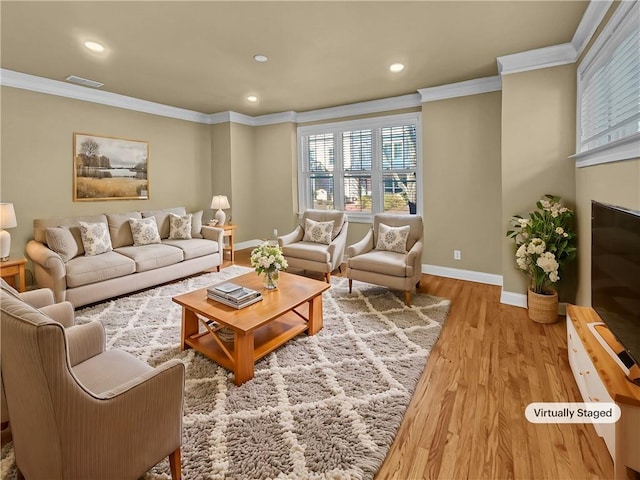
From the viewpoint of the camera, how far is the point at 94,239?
157 inches

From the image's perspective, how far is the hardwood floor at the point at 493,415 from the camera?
1.62m

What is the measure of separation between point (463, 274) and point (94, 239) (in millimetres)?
4687

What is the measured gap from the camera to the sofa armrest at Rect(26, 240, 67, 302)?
3.34 m

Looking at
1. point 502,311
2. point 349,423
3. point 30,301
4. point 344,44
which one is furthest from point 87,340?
point 502,311

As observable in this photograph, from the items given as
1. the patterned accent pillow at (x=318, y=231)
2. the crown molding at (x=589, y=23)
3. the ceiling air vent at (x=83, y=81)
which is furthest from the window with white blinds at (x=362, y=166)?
the ceiling air vent at (x=83, y=81)

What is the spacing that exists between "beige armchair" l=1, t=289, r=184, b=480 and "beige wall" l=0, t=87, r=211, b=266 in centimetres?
380

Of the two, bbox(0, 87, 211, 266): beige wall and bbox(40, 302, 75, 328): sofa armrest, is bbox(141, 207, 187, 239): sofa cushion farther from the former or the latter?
bbox(40, 302, 75, 328): sofa armrest

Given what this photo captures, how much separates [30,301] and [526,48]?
450cm

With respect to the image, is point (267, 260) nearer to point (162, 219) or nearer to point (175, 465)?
point (175, 465)

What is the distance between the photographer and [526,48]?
3246mm

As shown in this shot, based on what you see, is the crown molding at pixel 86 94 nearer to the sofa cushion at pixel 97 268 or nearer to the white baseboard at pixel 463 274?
the sofa cushion at pixel 97 268

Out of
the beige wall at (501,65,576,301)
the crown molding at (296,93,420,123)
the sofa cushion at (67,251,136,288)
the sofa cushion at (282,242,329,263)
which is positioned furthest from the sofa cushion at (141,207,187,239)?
the beige wall at (501,65,576,301)

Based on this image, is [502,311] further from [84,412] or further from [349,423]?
[84,412]

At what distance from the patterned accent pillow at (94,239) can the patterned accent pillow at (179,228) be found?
36.5 inches
